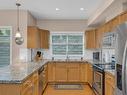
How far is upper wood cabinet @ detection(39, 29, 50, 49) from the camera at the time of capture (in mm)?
8697

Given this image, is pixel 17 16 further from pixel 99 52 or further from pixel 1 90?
pixel 1 90

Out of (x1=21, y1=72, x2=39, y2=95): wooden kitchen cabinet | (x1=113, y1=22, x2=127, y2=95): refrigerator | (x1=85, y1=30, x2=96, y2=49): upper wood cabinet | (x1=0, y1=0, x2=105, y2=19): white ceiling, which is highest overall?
(x1=0, y1=0, x2=105, y2=19): white ceiling

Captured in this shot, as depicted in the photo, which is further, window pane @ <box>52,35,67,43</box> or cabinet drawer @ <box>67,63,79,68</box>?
window pane @ <box>52,35,67,43</box>

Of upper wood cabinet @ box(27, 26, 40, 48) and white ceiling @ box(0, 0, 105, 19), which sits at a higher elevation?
white ceiling @ box(0, 0, 105, 19)

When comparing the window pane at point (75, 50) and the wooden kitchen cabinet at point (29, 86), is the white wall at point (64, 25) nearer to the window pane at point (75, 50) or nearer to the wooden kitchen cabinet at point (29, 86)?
the window pane at point (75, 50)

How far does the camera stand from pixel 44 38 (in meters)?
8.96

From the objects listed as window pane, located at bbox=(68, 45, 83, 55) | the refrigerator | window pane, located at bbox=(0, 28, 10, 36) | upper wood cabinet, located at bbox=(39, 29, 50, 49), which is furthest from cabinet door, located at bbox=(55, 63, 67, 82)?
the refrigerator

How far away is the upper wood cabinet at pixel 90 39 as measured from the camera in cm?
878

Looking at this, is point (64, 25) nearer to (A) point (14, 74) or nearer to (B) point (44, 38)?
(B) point (44, 38)

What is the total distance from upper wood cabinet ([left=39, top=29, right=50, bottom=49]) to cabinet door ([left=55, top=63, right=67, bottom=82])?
954 mm

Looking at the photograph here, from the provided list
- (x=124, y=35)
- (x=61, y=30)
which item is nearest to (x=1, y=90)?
(x=124, y=35)

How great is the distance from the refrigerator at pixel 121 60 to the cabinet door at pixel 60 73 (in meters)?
5.52

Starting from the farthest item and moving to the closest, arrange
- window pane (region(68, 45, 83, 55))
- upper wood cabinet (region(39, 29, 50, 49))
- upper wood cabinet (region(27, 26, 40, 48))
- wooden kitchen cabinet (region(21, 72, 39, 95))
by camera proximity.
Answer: window pane (region(68, 45, 83, 55)), upper wood cabinet (region(39, 29, 50, 49)), upper wood cabinet (region(27, 26, 40, 48)), wooden kitchen cabinet (region(21, 72, 39, 95))

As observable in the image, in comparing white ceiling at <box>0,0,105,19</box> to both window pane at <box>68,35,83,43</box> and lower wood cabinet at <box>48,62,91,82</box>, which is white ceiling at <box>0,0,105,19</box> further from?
window pane at <box>68,35,83,43</box>
